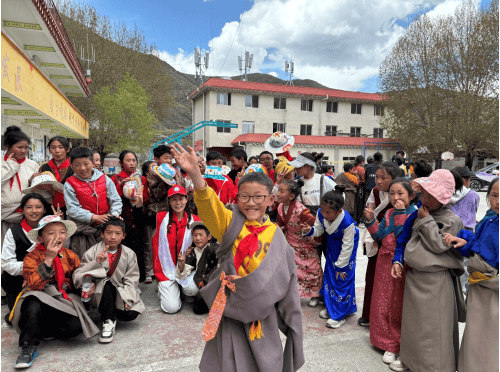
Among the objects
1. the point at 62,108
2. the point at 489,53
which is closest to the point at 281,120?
the point at 489,53

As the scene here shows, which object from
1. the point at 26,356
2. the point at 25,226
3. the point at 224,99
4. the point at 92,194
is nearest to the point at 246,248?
the point at 26,356

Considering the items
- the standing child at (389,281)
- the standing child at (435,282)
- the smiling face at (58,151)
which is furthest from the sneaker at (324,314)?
the smiling face at (58,151)

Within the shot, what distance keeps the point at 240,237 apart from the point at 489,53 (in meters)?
25.6

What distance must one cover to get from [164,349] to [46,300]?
1065mm

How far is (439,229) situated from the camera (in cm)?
229

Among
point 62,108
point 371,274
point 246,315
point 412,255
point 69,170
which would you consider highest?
point 62,108

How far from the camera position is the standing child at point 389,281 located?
2.57 meters

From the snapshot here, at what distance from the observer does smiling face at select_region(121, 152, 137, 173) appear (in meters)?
4.35

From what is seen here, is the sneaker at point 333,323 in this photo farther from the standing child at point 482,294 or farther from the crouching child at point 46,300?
the crouching child at point 46,300

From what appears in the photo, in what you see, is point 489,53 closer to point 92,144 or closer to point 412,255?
point 412,255

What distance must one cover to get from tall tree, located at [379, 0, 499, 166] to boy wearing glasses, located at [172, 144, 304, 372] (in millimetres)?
23414

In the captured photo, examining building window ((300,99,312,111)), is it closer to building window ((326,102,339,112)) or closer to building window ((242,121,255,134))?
building window ((326,102,339,112))

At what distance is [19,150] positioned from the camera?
358 centimetres

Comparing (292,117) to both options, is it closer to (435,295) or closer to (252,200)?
(435,295)
